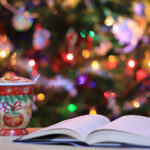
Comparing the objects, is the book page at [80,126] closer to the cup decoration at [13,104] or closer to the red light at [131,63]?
the cup decoration at [13,104]

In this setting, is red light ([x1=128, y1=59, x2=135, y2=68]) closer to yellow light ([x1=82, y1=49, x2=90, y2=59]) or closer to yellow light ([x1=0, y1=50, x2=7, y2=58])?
yellow light ([x1=82, y1=49, x2=90, y2=59])

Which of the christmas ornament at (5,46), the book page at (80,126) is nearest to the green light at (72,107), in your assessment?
the christmas ornament at (5,46)

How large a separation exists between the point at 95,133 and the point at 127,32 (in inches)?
49.6

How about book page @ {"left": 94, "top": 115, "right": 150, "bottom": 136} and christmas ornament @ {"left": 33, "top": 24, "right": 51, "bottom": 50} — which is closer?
book page @ {"left": 94, "top": 115, "right": 150, "bottom": 136}

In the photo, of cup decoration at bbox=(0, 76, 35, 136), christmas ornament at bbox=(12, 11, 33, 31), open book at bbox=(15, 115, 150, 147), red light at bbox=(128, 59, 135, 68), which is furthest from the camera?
red light at bbox=(128, 59, 135, 68)

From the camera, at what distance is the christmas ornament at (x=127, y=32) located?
203cm

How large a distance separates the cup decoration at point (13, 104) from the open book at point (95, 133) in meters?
0.13

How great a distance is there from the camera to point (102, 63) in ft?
6.54

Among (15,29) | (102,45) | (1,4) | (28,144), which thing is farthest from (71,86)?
(28,144)

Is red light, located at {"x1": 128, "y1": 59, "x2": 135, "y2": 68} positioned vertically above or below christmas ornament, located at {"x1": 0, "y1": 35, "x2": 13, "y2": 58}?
below

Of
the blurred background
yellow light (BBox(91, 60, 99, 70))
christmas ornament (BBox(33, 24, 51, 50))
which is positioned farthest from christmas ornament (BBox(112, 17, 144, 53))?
christmas ornament (BBox(33, 24, 51, 50))

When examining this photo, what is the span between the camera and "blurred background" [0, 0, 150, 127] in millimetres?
1911

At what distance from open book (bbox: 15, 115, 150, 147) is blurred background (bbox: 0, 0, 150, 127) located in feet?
3.11

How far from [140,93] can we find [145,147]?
3.75ft
